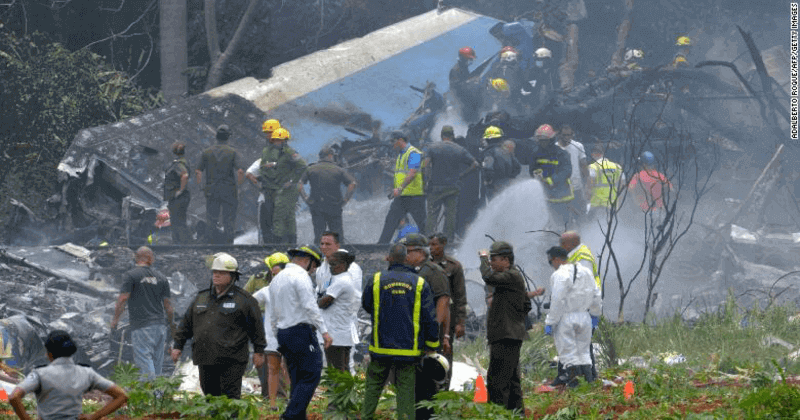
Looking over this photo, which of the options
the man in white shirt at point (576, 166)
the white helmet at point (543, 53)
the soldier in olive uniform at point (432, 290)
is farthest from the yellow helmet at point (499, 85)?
the soldier in olive uniform at point (432, 290)

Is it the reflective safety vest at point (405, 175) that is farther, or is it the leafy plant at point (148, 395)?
the reflective safety vest at point (405, 175)

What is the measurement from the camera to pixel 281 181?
15891 millimetres

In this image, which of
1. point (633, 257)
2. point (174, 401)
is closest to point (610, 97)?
point (633, 257)

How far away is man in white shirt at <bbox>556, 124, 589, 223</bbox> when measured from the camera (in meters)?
17.8

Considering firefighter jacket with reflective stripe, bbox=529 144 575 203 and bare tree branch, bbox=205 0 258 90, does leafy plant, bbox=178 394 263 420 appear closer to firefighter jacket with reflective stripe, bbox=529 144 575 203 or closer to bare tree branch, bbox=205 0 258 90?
firefighter jacket with reflective stripe, bbox=529 144 575 203

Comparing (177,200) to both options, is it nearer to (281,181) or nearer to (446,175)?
(281,181)

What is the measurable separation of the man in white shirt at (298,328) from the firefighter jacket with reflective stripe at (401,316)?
0.60 metres

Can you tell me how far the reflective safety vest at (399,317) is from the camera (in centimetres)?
789

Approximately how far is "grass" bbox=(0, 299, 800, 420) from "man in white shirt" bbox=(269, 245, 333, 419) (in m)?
0.21

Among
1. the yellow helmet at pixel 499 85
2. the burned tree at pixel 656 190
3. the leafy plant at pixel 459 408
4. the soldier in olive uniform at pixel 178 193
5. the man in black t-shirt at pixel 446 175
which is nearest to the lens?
the leafy plant at pixel 459 408

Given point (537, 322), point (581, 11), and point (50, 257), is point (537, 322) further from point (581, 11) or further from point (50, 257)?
point (581, 11)

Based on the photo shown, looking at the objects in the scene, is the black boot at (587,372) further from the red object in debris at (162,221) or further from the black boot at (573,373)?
the red object in debris at (162,221)

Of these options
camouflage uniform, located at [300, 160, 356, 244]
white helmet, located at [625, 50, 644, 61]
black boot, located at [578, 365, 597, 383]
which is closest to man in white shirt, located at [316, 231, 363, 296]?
black boot, located at [578, 365, 597, 383]

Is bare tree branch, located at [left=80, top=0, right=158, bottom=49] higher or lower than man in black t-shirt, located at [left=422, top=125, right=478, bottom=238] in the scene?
higher
